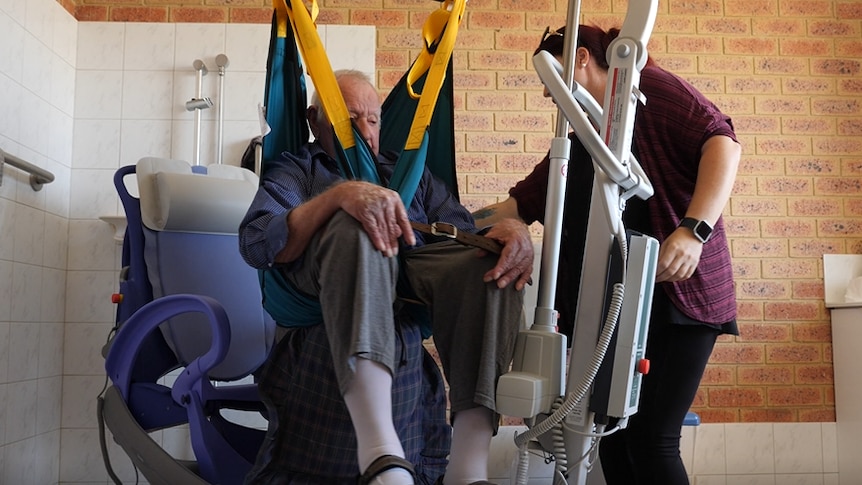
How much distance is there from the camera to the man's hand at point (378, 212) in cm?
135

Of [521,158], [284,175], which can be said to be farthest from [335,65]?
[284,175]

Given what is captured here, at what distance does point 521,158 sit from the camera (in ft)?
11.9

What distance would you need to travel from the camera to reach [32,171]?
3014 millimetres

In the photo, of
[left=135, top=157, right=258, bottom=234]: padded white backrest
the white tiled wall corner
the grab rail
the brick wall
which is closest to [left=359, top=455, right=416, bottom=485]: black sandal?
[left=135, top=157, right=258, bottom=234]: padded white backrest

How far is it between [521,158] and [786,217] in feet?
4.19

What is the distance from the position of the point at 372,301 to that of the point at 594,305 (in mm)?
426

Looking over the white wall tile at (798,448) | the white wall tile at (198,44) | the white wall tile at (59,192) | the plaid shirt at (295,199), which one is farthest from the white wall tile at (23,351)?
the white wall tile at (798,448)

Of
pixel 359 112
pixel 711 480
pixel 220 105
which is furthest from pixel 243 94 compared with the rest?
pixel 711 480

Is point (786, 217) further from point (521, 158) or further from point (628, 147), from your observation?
point (628, 147)

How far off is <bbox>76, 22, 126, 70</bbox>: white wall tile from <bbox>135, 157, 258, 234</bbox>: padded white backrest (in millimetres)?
1505

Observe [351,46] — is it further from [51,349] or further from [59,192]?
[51,349]

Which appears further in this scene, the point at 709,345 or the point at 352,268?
the point at 709,345

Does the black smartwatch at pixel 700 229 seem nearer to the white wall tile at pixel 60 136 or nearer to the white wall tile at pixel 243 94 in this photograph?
the white wall tile at pixel 243 94

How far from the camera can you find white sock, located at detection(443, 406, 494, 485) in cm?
143
